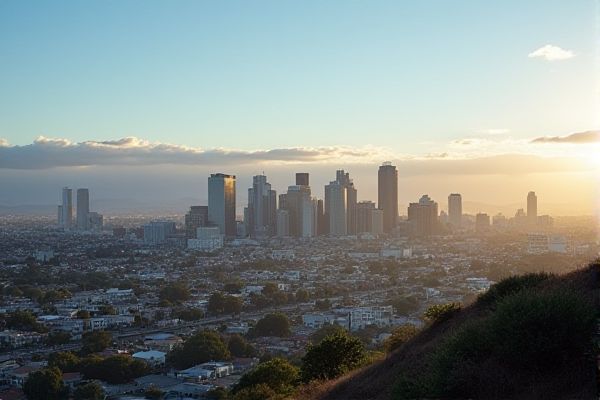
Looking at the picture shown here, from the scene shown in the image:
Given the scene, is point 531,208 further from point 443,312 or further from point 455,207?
point 443,312

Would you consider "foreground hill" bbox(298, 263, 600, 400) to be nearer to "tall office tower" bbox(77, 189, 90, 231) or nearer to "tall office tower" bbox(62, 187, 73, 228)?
"tall office tower" bbox(77, 189, 90, 231)

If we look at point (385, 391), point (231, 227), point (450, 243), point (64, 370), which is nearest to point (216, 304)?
point (64, 370)

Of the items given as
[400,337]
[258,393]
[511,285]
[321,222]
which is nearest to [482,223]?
[321,222]

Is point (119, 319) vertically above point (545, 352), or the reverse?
point (545, 352)

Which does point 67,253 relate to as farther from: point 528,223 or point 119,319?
point 528,223

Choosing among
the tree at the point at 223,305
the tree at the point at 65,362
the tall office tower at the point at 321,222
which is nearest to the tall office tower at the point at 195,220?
the tall office tower at the point at 321,222

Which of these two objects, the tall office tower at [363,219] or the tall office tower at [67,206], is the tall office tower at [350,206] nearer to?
the tall office tower at [363,219]
